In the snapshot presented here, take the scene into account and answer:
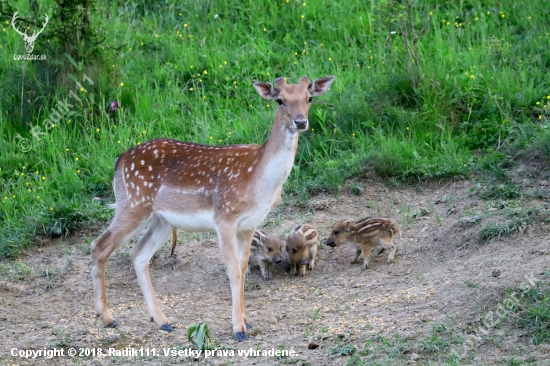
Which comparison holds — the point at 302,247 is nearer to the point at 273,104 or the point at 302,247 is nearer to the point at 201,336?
the point at 201,336

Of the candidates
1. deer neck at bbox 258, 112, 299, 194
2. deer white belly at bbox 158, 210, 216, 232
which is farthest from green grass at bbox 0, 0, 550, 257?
deer neck at bbox 258, 112, 299, 194

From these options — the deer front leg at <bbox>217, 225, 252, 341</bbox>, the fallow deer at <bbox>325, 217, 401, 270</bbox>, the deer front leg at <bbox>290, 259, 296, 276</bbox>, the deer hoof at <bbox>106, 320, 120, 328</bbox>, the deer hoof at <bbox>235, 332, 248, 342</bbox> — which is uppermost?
the deer front leg at <bbox>217, 225, 252, 341</bbox>

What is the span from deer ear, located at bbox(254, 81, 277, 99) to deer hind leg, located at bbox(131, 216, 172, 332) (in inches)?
63.4

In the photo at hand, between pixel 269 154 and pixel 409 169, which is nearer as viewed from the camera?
pixel 269 154

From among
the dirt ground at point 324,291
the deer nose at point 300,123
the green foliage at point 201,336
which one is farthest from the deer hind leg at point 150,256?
the deer nose at point 300,123

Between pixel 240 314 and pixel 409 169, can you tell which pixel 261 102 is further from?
pixel 240 314

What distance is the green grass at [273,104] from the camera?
11375 millimetres

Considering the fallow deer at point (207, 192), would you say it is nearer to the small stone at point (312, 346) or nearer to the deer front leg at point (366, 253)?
the small stone at point (312, 346)

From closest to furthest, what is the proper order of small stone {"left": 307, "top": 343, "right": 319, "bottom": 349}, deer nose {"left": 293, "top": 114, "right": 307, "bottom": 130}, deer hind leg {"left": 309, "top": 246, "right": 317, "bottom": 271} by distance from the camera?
1. small stone {"left": 307, "top": 343, "right": 319, "bottom": 349}
2. deer nose {"left": 293, "top": 114, "right": 307, "bottom": 130}
3. deer hind leg {"left": 309, "top": 246, "right": 317, "bottom": 271}

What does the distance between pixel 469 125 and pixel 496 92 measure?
590 millimetres

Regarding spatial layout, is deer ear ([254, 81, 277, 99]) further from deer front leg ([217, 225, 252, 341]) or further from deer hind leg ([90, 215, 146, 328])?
deer hind leg ([90, 215, 146, 328])

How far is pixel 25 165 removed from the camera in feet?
40.0

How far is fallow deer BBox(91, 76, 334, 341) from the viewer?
8.40 metres

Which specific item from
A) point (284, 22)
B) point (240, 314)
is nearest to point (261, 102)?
point (284, 22)
